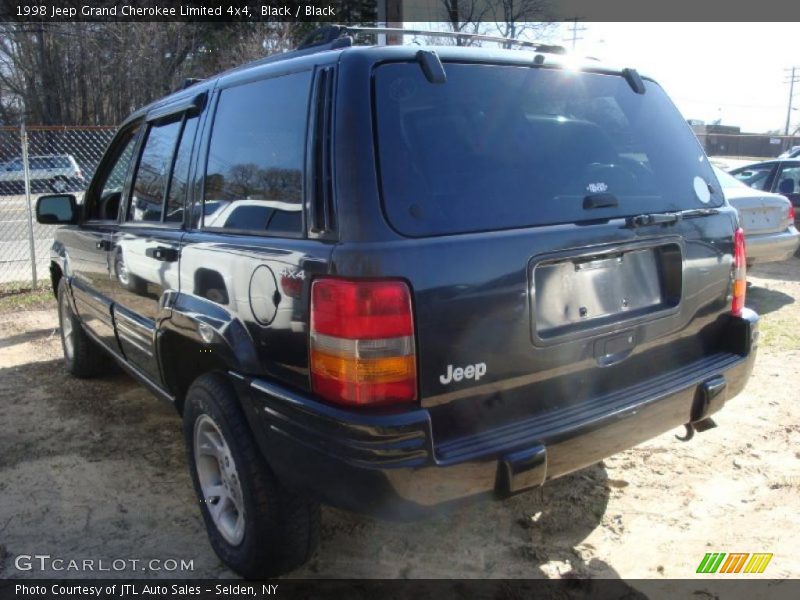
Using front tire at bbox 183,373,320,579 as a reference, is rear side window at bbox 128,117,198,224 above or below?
above

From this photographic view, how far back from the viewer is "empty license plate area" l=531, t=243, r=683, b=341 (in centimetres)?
234

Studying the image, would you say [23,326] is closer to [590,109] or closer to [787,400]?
[590,109]

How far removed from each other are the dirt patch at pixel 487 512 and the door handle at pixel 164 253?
1.24 m

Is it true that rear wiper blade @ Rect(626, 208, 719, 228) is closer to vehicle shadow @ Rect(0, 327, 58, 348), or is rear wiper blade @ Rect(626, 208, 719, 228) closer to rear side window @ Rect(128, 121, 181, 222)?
rear side window @ Rect(128, 121, 181, 222)

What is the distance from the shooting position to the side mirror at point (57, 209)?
4.50 meters

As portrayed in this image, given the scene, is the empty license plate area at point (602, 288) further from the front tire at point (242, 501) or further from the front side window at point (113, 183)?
the front side window at point (113, 183)

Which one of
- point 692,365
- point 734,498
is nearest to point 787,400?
point 734,498

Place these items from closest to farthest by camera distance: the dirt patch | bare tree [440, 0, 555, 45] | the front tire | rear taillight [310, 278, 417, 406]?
1. rear taillight [310, 278, 417, 406]
2. the front tire
3. the dirt patch
4. bare tree [440, 0, 555, 45]

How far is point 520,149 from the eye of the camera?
8.06 feet

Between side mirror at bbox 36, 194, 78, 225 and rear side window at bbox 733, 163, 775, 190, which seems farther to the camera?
rear side window at bbox 733, 163, 775, 190

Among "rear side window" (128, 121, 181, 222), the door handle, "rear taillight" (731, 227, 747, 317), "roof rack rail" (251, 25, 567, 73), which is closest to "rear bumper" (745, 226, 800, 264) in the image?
"rear taillight" (731, 227, 747, 317)

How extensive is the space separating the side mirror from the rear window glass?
3.19 m

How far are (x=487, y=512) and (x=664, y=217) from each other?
1.57m

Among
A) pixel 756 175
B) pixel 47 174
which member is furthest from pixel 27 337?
pixel 47 174
